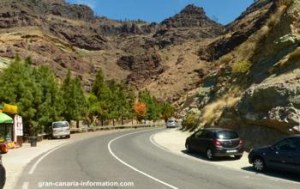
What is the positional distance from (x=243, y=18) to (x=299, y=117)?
565 ft

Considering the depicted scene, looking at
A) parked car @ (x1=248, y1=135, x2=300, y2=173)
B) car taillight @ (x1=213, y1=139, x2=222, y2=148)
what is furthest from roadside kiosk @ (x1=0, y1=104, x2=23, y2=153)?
parked car @ (x1=248, y1=135, x2=300, y2=173)

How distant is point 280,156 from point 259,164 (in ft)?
4.81

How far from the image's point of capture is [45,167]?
2055 cm

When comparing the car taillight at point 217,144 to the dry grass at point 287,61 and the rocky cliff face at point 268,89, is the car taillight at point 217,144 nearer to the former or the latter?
the rocky cliff face at point 268,89

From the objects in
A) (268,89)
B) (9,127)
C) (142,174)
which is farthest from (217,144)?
(9,127)

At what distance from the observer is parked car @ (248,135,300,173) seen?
16.7m

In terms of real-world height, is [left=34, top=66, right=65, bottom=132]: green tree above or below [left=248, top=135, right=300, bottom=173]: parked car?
above

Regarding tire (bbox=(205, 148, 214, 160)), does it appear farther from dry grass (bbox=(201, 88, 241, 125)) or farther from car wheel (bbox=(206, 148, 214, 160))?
dry grass (bbox=(201, 88, 241, 125))

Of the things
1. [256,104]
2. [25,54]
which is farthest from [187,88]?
[256,104]

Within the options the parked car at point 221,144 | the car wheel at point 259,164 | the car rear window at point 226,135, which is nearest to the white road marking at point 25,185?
the car wheel at point 259,164

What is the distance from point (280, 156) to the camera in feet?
57.3

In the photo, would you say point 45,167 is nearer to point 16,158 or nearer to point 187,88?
point 16,158

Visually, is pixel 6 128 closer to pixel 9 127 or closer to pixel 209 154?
pixel 9 127

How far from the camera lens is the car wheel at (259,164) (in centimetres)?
1858
